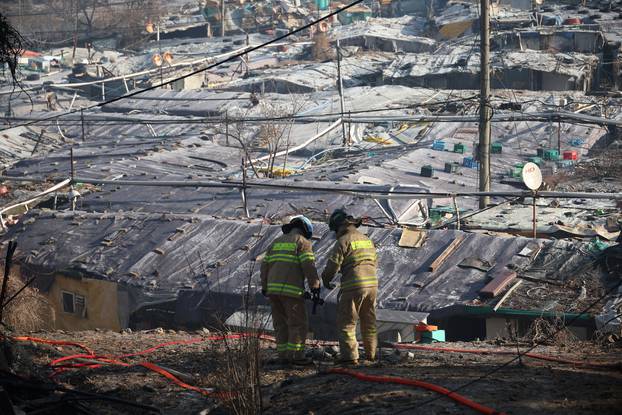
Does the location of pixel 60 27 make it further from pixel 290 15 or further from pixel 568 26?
pixel 568 26

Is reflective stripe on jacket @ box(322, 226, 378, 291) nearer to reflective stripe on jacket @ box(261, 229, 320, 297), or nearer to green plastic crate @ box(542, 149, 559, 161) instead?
reflective stripe on jacket @ box(261, 229, 320, 297)

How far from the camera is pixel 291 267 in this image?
884 centimetres

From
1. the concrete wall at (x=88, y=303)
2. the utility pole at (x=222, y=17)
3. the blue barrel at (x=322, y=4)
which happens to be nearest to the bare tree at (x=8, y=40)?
the concrete wall at (x=88, y=303)

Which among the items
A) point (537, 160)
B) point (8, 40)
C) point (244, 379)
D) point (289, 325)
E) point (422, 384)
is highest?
point (8, 40)

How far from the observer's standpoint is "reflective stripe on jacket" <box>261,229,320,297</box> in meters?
8.78

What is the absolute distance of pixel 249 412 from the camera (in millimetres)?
6992

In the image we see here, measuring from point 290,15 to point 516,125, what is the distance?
3448cm

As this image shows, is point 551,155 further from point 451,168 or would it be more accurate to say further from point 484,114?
point 484,114

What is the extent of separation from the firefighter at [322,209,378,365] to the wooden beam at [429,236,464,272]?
488 centimetres

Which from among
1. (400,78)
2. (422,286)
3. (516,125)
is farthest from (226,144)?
(422,286)

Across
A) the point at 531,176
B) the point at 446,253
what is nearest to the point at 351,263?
the point at 446,253

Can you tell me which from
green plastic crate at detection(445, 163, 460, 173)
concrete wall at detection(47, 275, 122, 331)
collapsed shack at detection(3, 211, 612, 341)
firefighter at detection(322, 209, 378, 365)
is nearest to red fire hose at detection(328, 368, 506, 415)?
firefighter at detection(322, 209, 378, 365)

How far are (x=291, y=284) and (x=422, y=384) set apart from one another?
6.65 ft

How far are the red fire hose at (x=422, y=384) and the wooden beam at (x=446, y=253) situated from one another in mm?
5678
